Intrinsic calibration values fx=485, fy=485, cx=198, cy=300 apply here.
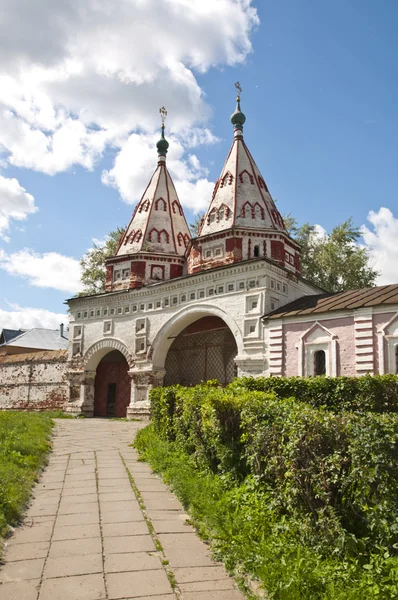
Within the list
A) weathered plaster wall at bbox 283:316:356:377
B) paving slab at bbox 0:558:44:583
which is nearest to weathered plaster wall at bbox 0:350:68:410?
weathered plaster wall at bbox 283:316:356:377

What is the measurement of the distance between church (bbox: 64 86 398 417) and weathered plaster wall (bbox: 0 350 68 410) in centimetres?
106

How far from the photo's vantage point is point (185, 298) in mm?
18688

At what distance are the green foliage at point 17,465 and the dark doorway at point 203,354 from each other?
10107 millimetres

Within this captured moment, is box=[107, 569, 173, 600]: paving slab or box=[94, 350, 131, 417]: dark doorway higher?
box=[94, 350, 131, 417]: dark doorway

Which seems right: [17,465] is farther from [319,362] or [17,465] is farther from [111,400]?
[111,400]

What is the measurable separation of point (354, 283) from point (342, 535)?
24250 mm

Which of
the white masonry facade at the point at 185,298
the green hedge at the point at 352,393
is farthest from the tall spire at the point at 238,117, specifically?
the green hedge at the point at 352,393

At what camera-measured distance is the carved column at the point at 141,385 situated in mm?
19281

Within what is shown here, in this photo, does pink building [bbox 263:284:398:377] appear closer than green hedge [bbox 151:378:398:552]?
No

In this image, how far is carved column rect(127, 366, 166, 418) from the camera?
63.3 ft

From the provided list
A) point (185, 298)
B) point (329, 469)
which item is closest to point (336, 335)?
point (185, 298)

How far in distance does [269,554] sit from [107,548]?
4.45ft

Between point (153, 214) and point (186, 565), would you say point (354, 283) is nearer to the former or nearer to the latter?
point (153, 214)

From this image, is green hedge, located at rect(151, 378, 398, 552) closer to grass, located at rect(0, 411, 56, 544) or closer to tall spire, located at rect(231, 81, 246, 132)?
grass, located at rect(0, 411, 56, 544)
